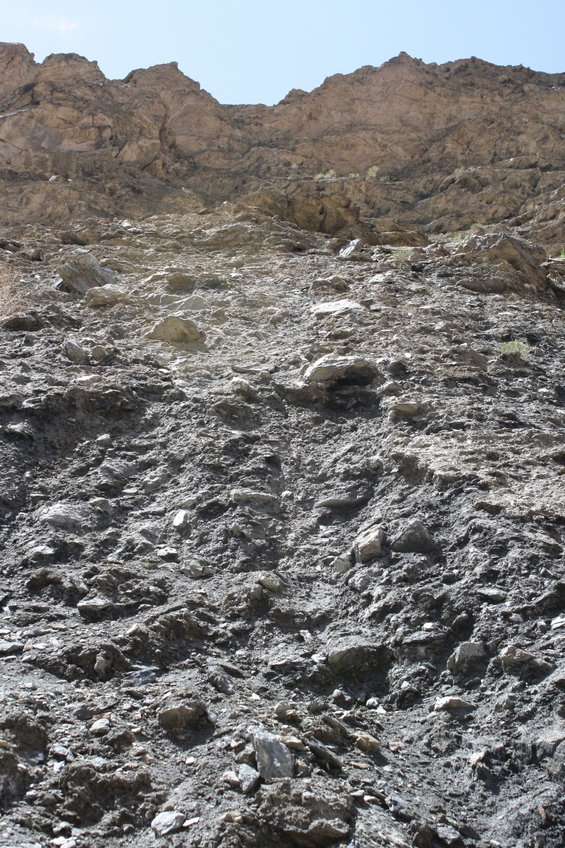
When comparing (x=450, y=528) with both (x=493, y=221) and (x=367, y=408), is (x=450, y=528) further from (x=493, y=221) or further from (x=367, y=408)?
(x=493, y=221)

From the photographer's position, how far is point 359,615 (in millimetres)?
3684

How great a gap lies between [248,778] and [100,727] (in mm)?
611

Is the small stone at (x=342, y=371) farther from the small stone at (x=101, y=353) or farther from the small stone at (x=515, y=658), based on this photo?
the small stone at (x=515, y=658)

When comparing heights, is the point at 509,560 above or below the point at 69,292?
below

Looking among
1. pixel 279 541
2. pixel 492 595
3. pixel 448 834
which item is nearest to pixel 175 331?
pixel 279 541

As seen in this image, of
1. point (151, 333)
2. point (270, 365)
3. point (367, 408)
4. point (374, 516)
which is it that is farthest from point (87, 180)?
point (374, 516)

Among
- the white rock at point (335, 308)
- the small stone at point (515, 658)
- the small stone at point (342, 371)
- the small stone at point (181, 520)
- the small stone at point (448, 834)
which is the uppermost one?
the white rock at point (335, 308)

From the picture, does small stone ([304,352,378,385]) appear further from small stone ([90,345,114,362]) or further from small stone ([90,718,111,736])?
small stone ([90,718,111,736])

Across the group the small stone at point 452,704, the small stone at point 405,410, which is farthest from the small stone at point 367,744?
the small stone at point 405,410

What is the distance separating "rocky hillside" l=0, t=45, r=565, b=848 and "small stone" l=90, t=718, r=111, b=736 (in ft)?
0.06

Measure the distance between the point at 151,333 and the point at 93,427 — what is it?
1.77 meters

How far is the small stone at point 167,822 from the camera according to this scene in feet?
7.72

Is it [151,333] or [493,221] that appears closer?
[151,333]

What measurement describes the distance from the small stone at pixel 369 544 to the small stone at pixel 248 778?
1566 mm
